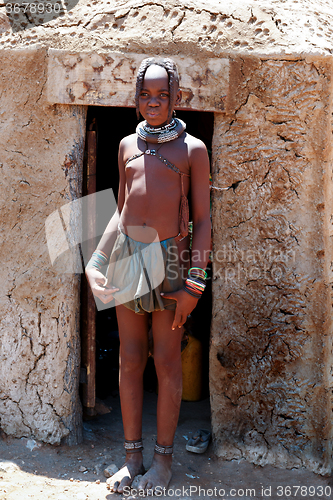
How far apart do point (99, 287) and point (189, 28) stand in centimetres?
156

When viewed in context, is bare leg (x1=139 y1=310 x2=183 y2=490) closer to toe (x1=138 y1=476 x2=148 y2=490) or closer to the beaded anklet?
toe (x1=138 y1=476 x2=148 y2=490)

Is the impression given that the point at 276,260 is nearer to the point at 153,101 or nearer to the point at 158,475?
the point at 153,101

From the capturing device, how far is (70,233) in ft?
9.36

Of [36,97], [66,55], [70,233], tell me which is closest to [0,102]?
[36,97]

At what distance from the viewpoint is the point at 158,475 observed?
2350 millimetres

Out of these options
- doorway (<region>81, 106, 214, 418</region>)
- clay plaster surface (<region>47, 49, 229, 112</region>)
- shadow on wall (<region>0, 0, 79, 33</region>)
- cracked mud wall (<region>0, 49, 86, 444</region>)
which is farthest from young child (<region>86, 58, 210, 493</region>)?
shadow on wall (<region>0, 0, 79, 33</region>)

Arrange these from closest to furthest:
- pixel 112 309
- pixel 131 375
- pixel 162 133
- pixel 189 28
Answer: pixel 162 133, pixel 131 375, pixel 189 28, pixel 112 309

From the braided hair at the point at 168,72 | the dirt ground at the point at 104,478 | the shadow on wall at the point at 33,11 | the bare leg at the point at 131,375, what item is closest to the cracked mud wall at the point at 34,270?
the dirt ground at the point at 104,478

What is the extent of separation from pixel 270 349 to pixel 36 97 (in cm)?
202

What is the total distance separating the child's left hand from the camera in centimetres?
222

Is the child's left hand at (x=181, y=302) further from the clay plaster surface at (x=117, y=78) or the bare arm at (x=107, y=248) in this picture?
the clay plaster surface at (x=117, y=78)

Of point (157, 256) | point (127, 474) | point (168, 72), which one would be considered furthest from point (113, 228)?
point (127, 474)

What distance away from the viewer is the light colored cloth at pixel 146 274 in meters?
2.29

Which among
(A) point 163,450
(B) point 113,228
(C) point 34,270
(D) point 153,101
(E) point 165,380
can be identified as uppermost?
(D) point 153,101
